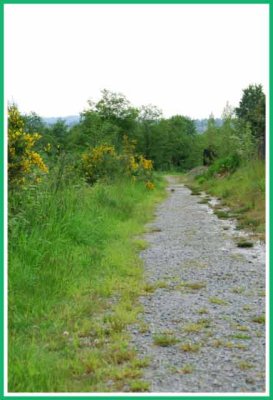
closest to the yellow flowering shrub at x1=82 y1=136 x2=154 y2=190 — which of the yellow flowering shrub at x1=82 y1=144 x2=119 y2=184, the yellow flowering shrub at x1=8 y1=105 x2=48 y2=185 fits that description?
the yellow flowering shrub at x1=82 y1=144 x2=119 y2=184

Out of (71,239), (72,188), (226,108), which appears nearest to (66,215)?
Answer: (71,239)

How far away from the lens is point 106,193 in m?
11.5

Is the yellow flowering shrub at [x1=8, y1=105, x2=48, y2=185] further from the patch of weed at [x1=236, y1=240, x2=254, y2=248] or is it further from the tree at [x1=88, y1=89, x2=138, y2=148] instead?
the tree at [x1=88, y1=89, x2=138, y2=148]

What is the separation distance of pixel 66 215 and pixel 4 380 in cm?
423

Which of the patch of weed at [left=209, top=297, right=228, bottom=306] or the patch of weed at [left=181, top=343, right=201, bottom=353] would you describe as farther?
the patch of weed at [left=209, top=297, right=228, bottom=306]

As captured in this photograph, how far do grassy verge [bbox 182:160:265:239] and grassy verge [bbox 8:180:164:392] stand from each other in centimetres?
293

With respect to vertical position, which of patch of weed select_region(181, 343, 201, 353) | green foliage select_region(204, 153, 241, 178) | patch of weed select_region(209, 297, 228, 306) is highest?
green foliage select_region(204, 153, 241, 178)

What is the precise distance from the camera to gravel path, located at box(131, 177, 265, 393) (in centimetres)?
354

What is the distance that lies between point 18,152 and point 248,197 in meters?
8.08

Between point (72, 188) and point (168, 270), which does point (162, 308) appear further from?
point (72, 188)

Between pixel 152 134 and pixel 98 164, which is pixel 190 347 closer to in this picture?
pixel 98 164

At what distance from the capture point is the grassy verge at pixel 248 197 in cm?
1020

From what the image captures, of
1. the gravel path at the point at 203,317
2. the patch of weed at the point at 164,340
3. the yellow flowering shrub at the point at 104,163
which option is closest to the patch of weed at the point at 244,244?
the gravel path at the point at 203,317

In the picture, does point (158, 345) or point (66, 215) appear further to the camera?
point (66, 215)
